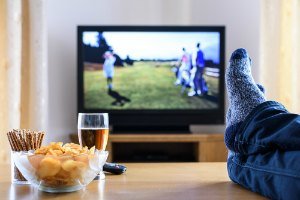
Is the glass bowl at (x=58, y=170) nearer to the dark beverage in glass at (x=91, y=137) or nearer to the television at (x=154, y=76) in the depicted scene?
the dark beverage in glass at (x=91, y=137)

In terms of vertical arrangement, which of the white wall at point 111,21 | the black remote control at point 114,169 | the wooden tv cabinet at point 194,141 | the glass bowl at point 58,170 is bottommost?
Result: the wooden tv cabinet at point 194,141

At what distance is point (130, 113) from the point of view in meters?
3.16

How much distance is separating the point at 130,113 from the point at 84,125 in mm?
2097

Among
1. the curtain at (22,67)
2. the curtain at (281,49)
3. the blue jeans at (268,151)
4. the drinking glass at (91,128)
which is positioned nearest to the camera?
the blue jeans at (268,151)

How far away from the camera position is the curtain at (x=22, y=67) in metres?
2.87

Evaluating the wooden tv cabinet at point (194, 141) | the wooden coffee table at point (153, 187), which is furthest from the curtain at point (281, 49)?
the wooden coffee table at point (153, 187)

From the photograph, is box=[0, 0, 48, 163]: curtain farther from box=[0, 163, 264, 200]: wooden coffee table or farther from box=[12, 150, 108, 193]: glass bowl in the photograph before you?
box=[12, 150, 108, 193]: glass bowl

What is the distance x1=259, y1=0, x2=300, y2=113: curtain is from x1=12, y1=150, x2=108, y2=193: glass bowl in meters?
2.54

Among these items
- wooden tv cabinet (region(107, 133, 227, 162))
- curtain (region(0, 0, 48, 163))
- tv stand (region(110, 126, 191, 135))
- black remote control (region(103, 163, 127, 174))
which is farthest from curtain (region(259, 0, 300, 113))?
black remote control (region(103, 163, 127, 174))

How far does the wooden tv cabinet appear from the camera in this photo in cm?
295

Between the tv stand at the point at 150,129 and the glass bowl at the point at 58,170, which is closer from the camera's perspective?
the glass bowl at the point at 58,170

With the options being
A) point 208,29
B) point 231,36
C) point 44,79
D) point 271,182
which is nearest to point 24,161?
point 271,182

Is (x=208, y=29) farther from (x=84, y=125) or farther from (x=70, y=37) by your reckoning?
(x=84, y=125)

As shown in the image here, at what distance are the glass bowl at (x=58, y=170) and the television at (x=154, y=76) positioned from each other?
2312mm
